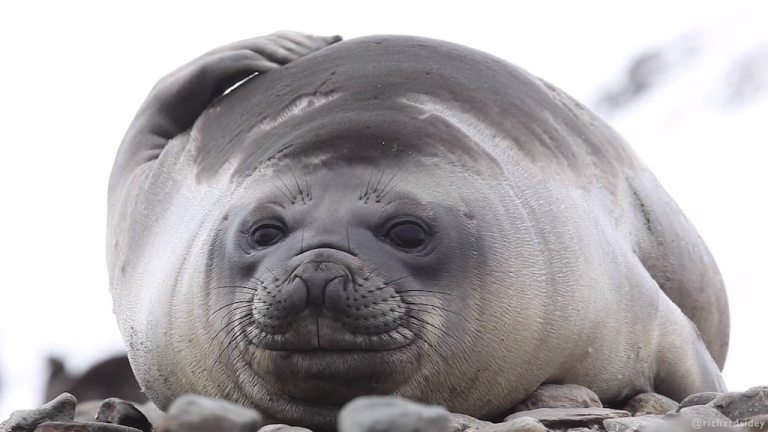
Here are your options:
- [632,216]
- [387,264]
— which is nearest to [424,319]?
[387,264]

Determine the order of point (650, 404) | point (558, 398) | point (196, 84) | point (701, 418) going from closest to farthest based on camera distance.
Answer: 1. point (701, 418)
2. point (558, 398)
3. point (650, 404)
4. point (196, 84)

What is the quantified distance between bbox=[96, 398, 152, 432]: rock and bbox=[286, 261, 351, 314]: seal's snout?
3.09ft

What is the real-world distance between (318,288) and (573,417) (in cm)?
97

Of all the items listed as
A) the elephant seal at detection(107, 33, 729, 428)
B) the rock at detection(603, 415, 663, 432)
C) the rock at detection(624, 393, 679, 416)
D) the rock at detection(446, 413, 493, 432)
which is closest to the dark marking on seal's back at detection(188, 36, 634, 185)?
the elephant seal at detection(107, 33, 729, 428)

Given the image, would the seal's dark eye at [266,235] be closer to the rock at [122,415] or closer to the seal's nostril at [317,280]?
the seal's nostril at [317,280]

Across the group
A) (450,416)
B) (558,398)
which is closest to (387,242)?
(450,416)

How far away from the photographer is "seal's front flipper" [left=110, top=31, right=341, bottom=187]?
24.5 feet

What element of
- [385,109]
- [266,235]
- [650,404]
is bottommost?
[650,404]

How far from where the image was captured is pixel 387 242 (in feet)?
18.6

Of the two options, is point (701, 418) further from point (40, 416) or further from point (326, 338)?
point (40, 416)

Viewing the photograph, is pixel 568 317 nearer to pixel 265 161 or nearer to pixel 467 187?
pixel 467 187

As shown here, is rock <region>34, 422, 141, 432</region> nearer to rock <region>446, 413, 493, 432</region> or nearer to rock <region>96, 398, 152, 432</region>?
rock <region>96, 398, 152, 432</region>

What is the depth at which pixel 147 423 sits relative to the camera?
19.4 ft

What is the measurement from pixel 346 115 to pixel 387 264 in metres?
0.92
